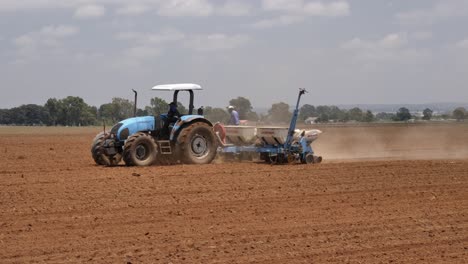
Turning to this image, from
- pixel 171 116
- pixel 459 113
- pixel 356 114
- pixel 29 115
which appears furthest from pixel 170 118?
pixel 29 115

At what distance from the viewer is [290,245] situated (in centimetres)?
884

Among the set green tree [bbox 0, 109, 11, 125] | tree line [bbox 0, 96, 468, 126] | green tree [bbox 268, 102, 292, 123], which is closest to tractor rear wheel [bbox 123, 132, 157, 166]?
green tree [bbox 268, 102, 292, 123]

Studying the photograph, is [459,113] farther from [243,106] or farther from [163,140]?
[163,140]

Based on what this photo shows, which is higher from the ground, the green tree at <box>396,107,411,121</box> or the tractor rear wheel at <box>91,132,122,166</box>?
the green tree at <box>396,107,411,121</box>

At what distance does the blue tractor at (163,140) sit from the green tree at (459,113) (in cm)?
5121

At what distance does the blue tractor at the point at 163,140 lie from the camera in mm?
17141

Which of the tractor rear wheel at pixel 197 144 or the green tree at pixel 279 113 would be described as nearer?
the tractor rear wheel at pixel 197 144

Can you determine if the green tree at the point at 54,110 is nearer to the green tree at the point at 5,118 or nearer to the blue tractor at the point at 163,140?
the green tree at the point at 5,118

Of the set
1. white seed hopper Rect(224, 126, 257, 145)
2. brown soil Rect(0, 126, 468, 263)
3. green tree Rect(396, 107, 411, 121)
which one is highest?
green tree Rect(396, 107, 411, 121)

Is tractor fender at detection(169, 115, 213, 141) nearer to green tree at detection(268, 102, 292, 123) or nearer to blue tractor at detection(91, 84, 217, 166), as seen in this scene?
blue tractor at detection(91, 84, 217, 166)

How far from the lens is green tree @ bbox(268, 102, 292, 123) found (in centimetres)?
2134

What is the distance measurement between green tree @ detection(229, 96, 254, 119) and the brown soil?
224 inches

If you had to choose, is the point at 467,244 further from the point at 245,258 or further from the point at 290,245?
the point at 245,258

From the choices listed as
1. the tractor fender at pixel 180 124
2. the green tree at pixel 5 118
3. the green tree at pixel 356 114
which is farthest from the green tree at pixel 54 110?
the tractor fender at pixel 180 124
